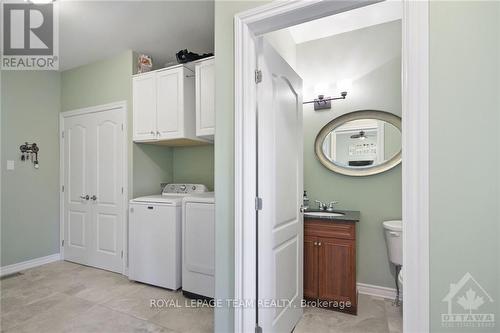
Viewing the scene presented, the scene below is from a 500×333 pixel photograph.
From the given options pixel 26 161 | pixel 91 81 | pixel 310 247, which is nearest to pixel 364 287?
pixel 310 247

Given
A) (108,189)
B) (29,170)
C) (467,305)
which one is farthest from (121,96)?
(467,305)

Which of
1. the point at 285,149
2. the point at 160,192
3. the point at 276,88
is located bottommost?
the point at 160,192

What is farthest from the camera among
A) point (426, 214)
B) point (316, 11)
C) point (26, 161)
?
point (26, 161)

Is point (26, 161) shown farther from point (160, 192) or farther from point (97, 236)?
point (160, 192)

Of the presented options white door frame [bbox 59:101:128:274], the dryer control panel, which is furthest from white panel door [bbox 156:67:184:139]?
the dryer control panel

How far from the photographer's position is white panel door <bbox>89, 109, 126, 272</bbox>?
3115 mm

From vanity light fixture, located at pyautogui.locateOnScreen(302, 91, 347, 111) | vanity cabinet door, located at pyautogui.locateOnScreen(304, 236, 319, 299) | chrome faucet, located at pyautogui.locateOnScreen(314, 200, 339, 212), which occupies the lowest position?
vanity cabinet door, located at pyautogui.locateOnScreen(304, 236, 319, 299)

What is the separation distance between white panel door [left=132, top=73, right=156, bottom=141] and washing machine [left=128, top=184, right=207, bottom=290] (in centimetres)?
76

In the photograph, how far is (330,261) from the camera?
7.48 feet

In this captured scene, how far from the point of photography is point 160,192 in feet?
11.2

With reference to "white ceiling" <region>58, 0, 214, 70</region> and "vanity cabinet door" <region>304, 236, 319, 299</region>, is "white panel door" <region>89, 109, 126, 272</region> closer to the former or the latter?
"white ceiling" <region>58, 0, 214, 70</region>

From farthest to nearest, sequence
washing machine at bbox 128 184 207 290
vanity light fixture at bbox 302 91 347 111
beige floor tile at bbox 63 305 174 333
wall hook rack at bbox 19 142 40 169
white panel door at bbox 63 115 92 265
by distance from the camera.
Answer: white panel door at bbox 63 115 92 265 → wall hook rack at bbox 19 142 40 169 → vanity light fixture at bbox 302 91 347 111 → washing machine at bbox 128 184 207 290 → beige floor tile at bbox 63 305 174 333

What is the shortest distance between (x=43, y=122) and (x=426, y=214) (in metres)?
4.26

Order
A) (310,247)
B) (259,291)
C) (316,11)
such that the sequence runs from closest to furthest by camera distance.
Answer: (316,11)
(259,291)
(310,247)
